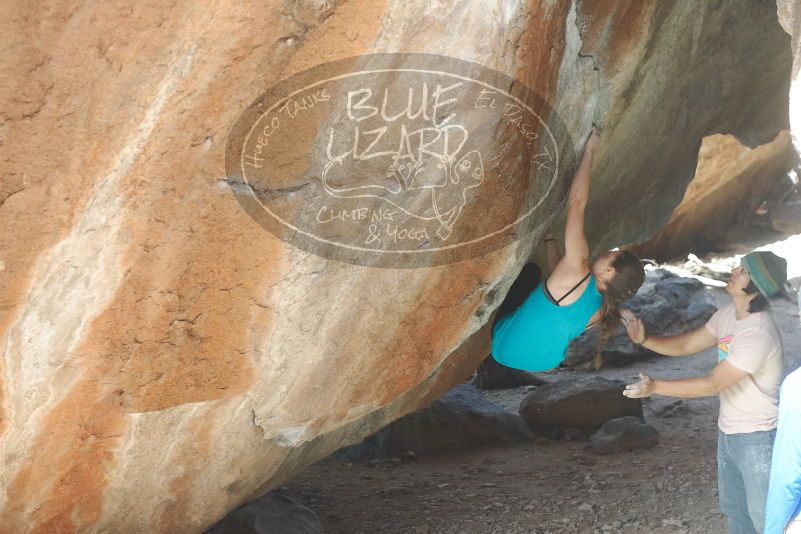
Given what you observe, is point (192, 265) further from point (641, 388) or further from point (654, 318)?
point (654, 318)

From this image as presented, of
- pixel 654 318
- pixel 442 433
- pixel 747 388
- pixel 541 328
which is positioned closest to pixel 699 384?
pixel 747 388

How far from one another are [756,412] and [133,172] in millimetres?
2161

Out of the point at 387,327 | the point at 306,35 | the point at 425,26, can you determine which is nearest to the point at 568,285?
the point at 387,327

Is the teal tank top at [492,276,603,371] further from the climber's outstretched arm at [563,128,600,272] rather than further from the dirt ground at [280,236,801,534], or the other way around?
the dirt ground at [280,236,801,534]

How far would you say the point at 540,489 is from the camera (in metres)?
4.98

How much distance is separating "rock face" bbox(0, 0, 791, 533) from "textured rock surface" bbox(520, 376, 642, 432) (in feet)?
6.63

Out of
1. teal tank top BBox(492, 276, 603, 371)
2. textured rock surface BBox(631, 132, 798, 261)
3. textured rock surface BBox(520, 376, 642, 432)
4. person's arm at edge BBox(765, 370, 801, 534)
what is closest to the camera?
person's arm at edge BBox(765, 370, 801, 534)

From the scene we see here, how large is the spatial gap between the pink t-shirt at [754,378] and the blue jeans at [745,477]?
0.04 m

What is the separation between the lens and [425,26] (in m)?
2.84

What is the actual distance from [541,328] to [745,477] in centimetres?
94

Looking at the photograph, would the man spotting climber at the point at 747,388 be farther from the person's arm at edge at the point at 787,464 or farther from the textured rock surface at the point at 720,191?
the textured rock surface at the point at 720,191

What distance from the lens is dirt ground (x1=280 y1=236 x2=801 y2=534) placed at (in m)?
4.42

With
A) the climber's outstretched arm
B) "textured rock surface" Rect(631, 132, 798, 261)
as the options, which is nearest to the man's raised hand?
the climber's outstretched arm

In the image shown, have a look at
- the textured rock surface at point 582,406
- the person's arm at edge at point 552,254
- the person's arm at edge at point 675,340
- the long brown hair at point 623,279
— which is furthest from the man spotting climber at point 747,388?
the textured rock surface at point 582,406
